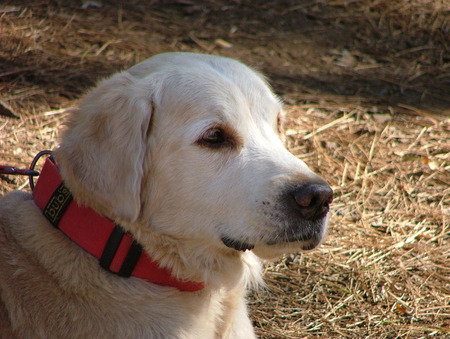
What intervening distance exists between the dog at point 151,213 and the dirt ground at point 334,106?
3.80 ft

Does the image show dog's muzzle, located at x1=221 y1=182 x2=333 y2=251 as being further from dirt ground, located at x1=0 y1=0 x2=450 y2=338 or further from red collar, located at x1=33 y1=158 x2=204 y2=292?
dirt ground, located at x1=0 y1=0 x2=450 y2=338

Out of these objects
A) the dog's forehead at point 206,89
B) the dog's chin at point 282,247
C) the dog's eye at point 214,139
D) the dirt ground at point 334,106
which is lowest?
the dirt ground at point 334,106

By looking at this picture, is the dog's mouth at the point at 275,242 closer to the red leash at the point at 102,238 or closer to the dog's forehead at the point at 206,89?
the red leash at the point at 102,238

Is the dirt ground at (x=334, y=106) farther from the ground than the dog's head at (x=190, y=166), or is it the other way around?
the dog's head at (x=190, y=166)

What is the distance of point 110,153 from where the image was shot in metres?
2.77

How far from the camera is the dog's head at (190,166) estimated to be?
9.05ft

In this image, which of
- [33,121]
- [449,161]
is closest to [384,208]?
[449,161]

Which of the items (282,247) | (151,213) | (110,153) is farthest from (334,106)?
(110,153)

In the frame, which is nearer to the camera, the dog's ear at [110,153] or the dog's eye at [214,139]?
the dog's ear at [110,153]

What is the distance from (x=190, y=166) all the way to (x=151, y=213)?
0.29 metres

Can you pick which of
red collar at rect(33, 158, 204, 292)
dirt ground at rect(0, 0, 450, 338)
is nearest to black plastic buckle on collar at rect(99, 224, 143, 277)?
red collar at rect(33, 158, 204, 292)

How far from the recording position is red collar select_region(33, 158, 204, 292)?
2.79m

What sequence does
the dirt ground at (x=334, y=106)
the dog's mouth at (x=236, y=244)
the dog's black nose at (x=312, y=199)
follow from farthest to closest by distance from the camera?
the dirt ground at (x=334, y=106) < the dog's mouth at (x=236, y=244) < the dog's black nose at (x=312, y=199)

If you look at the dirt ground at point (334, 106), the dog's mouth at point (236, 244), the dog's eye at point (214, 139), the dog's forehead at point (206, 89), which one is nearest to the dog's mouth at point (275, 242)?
the dog's mouth at point (236, 244)
